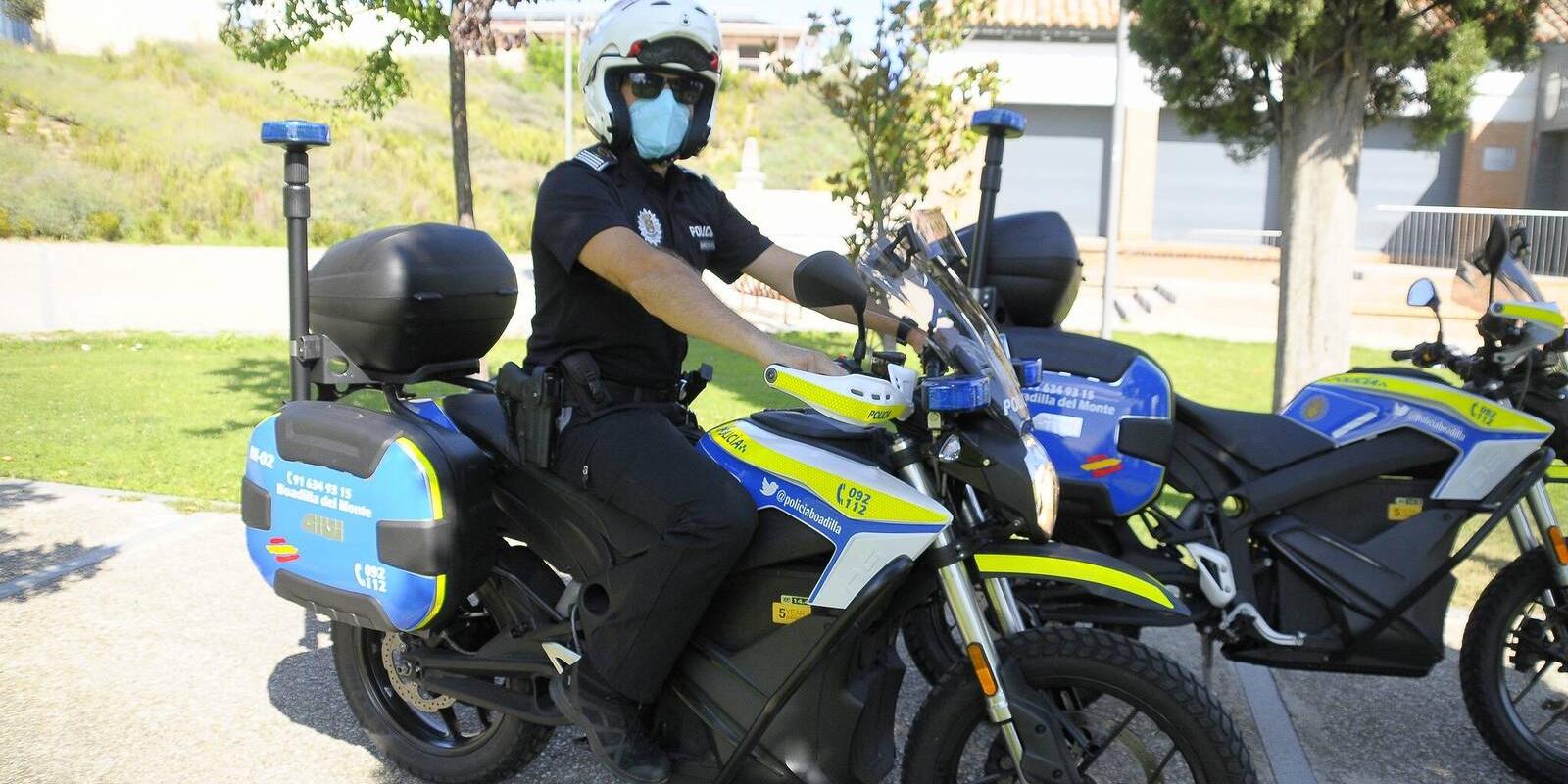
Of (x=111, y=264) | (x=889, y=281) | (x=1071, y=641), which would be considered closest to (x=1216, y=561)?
(x=1071, y=641)

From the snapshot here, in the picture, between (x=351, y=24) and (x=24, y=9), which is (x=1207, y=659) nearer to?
(x=351, y=24)

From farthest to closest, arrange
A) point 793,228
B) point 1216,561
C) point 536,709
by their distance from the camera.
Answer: point 793,228
point 1216,561
point 536,709

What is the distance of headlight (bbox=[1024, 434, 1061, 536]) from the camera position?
98.1 inches

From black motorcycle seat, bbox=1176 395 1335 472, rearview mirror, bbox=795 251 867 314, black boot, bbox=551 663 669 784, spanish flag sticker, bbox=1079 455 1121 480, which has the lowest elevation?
black boot, bbox=551 663 669 784

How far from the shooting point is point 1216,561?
3602 mm

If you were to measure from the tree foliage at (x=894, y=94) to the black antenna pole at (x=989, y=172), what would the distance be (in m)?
3.59

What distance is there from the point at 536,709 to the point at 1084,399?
1.86 meters

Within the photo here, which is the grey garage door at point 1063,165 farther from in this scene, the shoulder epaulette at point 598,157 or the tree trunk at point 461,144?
the shoulder epaulette at point 598,157

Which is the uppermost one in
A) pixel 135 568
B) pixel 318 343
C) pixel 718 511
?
pixel 318 343

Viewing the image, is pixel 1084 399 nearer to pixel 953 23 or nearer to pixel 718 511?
pixel 718 511

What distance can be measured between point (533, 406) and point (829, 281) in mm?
973

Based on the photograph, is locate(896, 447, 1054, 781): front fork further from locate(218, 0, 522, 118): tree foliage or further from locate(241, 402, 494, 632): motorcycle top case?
locate(218, 0, 522, 118): tree foliage

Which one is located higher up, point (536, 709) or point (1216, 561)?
point (1216, 561)

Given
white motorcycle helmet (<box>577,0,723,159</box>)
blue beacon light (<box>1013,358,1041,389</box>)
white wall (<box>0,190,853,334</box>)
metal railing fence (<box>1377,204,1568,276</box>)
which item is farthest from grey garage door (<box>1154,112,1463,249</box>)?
white motorcycle helmet (<box>577,0,723,159</box>)
